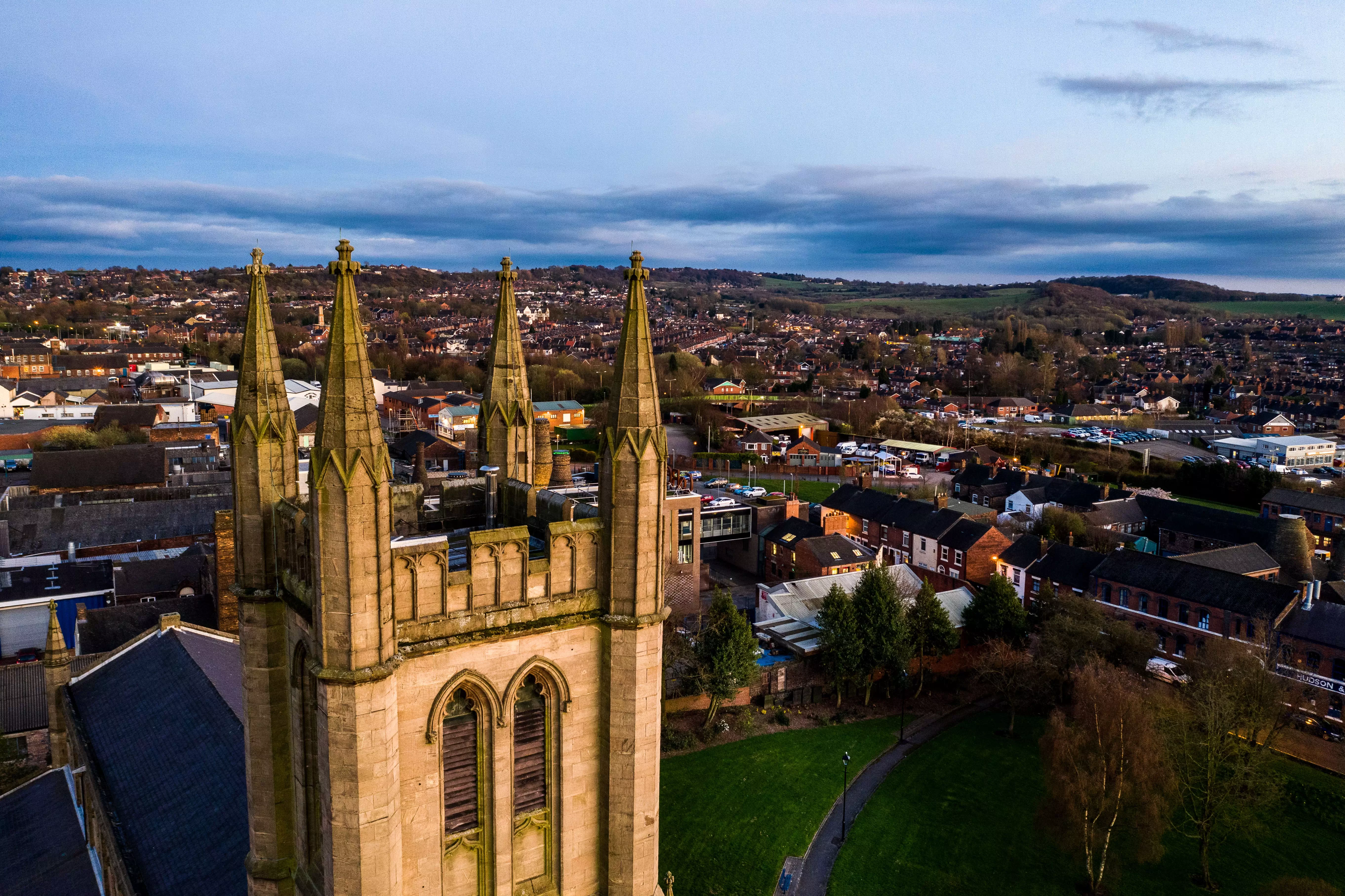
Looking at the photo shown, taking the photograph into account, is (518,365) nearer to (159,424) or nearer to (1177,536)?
(1177,536)

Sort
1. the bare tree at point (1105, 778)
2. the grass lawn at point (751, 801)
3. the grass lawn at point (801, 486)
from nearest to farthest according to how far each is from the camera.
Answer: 1. the bare tree at point (1105, 778)
2. the grass lawn at point (751, 801)
3. the grass lawn at point (801, 486)

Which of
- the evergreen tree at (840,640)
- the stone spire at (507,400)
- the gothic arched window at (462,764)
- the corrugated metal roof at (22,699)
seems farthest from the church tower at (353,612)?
the evergreen tree at (840,640)

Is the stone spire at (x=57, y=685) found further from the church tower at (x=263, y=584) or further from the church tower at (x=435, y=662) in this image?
the church tower at (x=435, y=662)

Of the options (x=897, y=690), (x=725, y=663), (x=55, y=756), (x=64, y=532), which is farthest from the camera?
(x=64, y=532)

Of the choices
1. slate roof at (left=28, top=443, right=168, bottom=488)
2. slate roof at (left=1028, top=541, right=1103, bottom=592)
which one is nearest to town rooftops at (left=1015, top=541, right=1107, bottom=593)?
slate roof at (left=1028, top=541, right=1103, bottom=592)

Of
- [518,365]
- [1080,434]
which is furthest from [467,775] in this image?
[1080,434]

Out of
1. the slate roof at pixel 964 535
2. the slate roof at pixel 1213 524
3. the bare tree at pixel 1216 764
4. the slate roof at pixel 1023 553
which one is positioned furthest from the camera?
the slate roof at pixel 1213 524

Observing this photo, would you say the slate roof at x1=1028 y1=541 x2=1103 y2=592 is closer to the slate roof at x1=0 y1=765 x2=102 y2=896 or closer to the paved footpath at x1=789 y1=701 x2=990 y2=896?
the paved footpath at x1=789 y1=701 x2=990 y2=896
